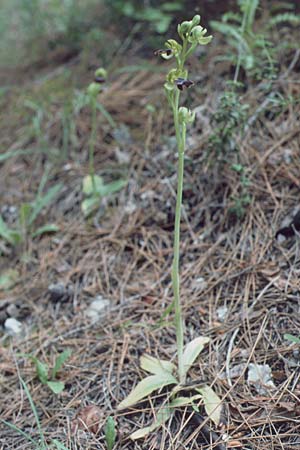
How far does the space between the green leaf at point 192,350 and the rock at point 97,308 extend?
0.50 meters

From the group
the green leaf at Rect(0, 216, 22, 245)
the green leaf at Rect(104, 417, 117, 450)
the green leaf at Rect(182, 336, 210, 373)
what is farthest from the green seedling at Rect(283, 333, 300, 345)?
the green leaf at Rect(0, 216, 22, 245)

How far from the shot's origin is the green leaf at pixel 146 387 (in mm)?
1735

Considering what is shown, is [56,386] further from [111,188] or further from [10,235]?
[111,188]

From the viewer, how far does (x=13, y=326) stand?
2297 mm

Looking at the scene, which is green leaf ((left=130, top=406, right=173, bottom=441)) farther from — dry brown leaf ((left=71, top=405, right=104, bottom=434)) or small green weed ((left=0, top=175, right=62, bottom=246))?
small green weed ((left=0, top=175, right=62, bottom=246))

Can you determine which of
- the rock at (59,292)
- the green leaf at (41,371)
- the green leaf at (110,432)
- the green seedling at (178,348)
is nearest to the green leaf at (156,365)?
the green seedling at (178,348)

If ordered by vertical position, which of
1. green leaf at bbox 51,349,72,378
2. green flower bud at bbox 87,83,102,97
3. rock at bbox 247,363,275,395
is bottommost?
rock at bbox 247,363,275,395

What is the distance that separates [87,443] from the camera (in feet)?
5.49

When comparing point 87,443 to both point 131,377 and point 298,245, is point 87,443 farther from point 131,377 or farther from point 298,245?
point 298,245

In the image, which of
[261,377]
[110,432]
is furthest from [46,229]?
[261,377]

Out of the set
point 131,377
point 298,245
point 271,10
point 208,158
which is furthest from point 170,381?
point 271,10

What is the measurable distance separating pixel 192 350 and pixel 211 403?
0.76 feet

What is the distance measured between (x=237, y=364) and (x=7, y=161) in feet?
6.75

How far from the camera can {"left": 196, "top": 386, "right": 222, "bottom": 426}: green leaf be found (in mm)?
1640
